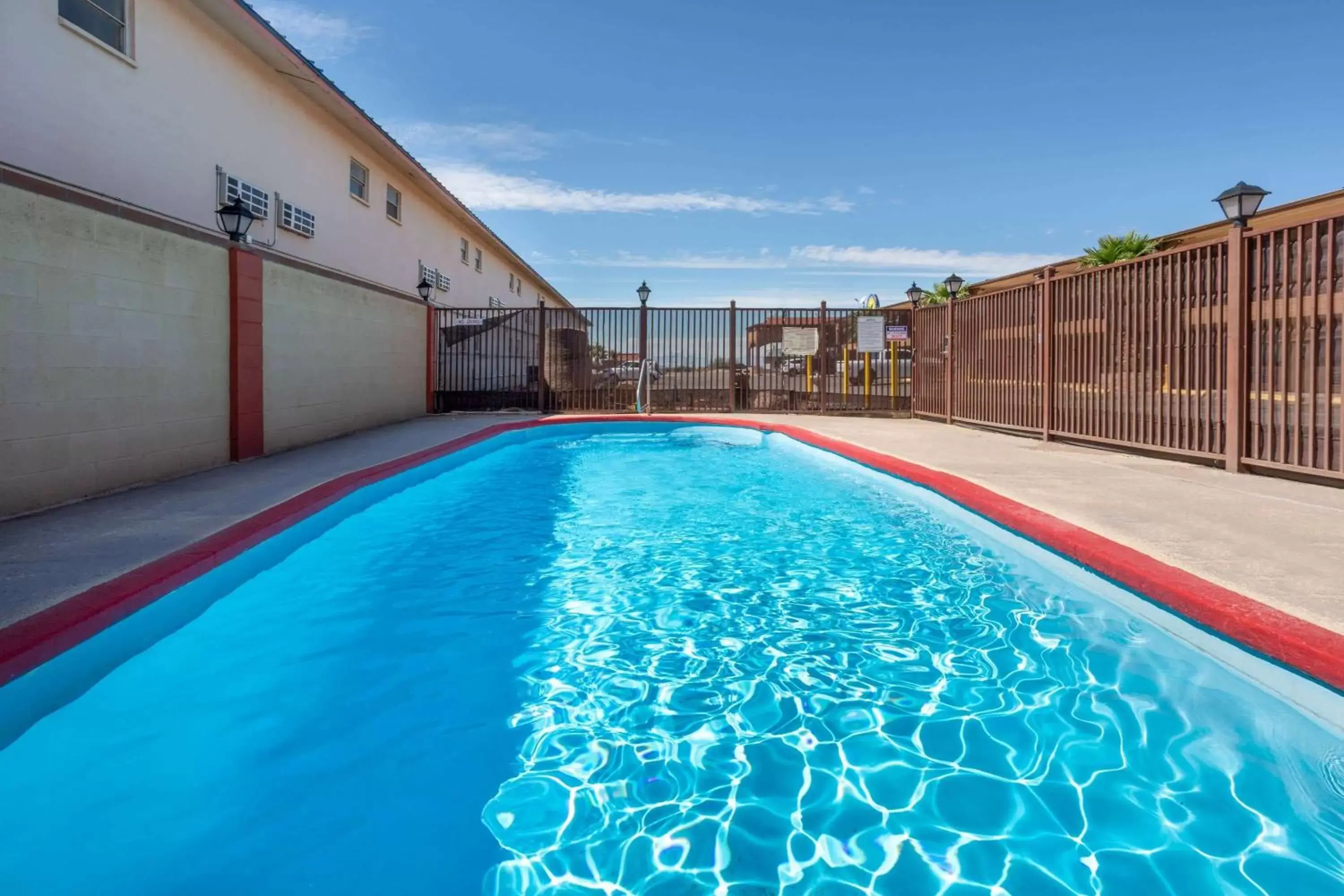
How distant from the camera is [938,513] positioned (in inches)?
208

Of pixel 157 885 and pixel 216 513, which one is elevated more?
pixel 216 513

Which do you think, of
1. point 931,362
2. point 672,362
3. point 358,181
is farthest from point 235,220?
point 931,362

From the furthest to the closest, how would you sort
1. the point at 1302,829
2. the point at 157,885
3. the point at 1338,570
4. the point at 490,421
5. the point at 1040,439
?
the point at 490,421 < the point at 1040,439 < the point at 1338,570 < the point at 1302,829 < the point at 157,885

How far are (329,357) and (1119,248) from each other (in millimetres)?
18005

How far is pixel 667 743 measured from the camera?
7.26ft

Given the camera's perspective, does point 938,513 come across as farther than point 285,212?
No

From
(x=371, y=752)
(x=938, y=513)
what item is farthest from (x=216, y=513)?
(x=938, y=513)

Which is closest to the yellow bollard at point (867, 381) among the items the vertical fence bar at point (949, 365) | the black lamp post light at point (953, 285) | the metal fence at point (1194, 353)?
the vertical fence bar at point (949, 365)

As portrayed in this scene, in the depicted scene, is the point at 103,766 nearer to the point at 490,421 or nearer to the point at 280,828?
the point at 280,828

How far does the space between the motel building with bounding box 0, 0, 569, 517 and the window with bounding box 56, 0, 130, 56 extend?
20mm

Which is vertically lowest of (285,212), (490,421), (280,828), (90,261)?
(280,828)

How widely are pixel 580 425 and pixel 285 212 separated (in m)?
5.57

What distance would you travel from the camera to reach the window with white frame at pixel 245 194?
7.97m

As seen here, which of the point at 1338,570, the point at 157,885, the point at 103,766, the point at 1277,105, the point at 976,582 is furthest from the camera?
the point at 1277,105
